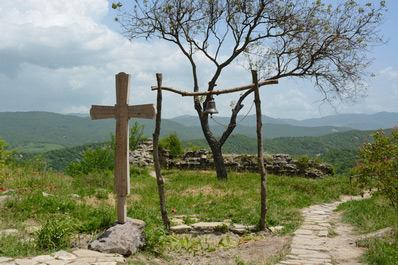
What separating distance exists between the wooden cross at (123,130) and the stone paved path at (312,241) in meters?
2.80

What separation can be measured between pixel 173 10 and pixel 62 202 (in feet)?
34.8

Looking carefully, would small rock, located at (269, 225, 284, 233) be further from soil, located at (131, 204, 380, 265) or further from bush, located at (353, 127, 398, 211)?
bush, located at (353, 127, 398, 211)

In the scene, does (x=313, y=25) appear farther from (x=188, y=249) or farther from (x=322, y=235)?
(x=188, y=249)

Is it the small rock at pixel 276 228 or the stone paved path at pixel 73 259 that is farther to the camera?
the small rock at pixel 276 228

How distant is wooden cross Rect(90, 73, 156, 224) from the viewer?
570 cm

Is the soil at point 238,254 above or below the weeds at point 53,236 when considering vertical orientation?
below

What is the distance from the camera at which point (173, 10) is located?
14.9 m

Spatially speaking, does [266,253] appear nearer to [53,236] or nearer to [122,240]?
[122,240]

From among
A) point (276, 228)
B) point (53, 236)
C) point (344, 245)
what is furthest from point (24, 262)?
point (344, 245)

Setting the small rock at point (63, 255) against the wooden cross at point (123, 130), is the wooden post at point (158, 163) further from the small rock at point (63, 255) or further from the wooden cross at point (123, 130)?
the small rock at point (63, 255)

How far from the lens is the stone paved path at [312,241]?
5074mm

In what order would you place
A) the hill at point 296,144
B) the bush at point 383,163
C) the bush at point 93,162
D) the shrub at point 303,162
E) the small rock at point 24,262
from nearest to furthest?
the small rock at point 24,262 < the bush at point 383,163 < the bush at point 93,162 < the shrub at point 303,162 < the hill at point 296,144

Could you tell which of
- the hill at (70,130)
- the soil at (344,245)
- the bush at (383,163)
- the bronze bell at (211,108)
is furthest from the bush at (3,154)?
the hill at (70,130)

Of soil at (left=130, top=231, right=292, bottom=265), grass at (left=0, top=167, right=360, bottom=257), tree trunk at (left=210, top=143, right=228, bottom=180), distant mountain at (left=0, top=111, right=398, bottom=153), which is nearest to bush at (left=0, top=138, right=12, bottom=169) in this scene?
grass at (left=0, top=167, right=360, bottom=257)
